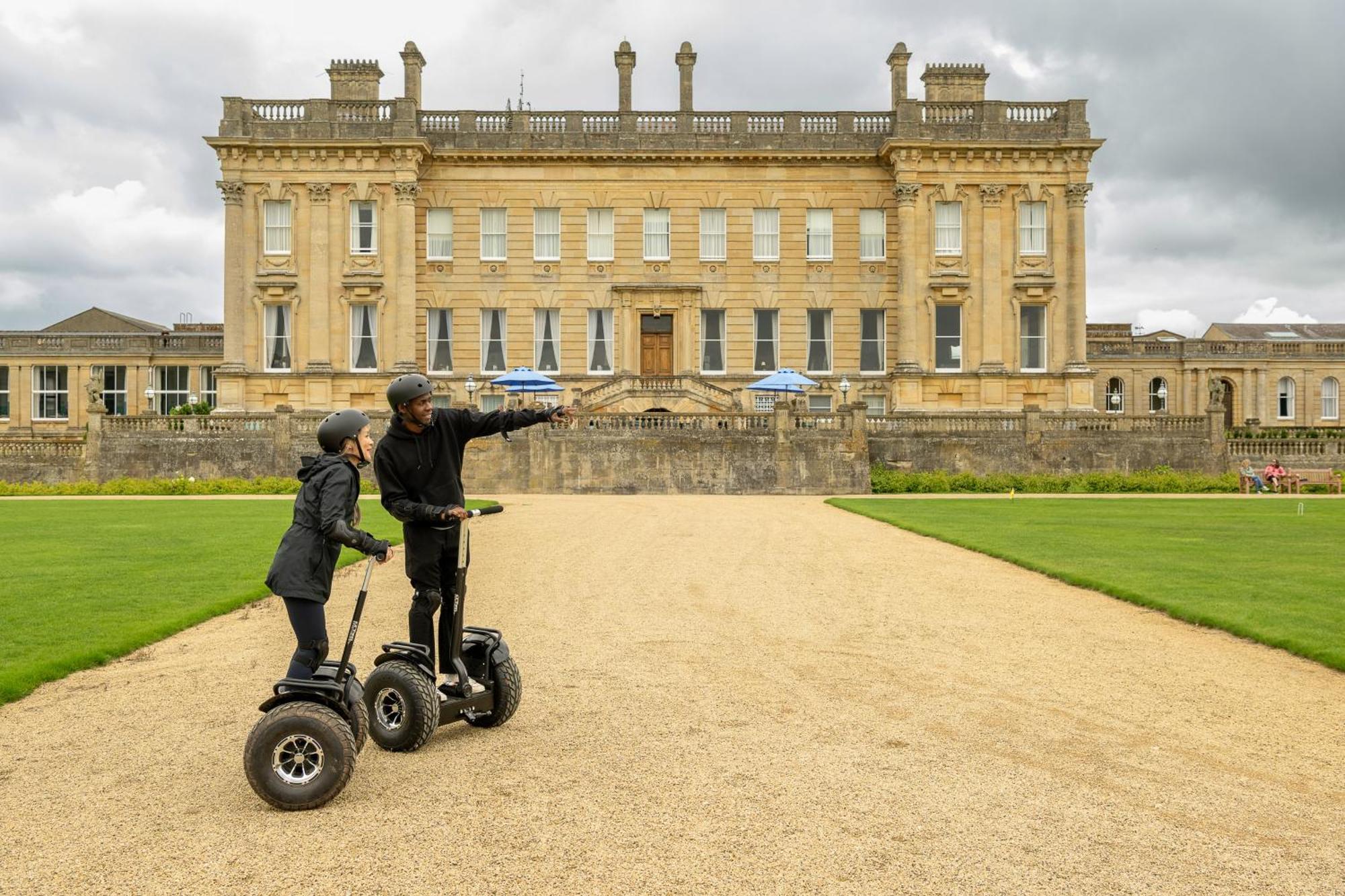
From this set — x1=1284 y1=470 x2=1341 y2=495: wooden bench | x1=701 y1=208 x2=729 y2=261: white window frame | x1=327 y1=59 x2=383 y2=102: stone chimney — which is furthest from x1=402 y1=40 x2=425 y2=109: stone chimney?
x1=1284 y1=470 x2=1341 y2=495: wooden bench

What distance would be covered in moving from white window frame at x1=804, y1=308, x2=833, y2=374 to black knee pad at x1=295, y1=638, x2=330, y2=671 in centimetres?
3938

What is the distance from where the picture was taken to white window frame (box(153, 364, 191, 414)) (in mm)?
51969

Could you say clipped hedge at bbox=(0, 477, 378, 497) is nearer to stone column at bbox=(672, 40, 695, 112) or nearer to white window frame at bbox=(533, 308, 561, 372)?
white window frame at bbox=(533, 308, 561, 372)

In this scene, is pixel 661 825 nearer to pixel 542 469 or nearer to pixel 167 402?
pixel 542 469

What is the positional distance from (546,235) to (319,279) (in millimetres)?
9191

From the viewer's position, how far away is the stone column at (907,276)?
42.8 metres

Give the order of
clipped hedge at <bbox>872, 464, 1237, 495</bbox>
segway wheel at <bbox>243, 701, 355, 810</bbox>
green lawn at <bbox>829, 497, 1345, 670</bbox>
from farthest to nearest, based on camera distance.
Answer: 1. clipped hedge at <bbox>872, 464, 1237, 495</bbox>
2. green lawn at <bbox>829, 497, 1345, 670</bbox>
3. segway wheel at <bbox>243, 701, 355, 810</bbox>

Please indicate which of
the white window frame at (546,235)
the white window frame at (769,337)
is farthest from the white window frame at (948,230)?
the white window frame at (546,235)

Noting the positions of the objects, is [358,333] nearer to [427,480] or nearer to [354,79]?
[354,79]

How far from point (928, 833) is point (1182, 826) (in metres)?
1.20

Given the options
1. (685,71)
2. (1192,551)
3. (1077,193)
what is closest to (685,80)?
(685,71)

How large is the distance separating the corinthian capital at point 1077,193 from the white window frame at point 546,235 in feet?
66.9

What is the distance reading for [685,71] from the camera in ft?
147

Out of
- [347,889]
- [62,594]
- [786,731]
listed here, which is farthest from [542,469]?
[347,889]
